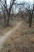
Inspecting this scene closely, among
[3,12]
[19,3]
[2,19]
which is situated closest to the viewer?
[19,3]

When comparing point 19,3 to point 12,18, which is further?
point 12,18

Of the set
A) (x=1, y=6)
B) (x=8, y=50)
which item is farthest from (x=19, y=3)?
(x=8, y=50)

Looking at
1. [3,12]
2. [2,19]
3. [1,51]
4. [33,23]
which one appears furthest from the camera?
[2,19]

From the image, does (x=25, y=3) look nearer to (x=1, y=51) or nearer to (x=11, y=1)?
(x=11, y=1)

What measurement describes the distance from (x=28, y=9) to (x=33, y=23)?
5.15 ft

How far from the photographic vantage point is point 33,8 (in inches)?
453

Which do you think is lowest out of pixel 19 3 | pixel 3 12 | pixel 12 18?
pixel 12 18

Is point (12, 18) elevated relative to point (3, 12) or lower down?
lower down

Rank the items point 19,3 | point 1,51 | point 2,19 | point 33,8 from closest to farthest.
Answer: point 1,51 → point 33,8 → point 19,3 → point 2,19

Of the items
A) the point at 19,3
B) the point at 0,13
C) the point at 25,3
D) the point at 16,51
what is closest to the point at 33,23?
the point at 25,3

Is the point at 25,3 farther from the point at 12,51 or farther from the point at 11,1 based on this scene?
the point at 12,51

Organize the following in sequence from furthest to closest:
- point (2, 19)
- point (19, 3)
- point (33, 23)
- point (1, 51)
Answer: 1. point (2, 19)
2. point (19, 3)
3. point (33, 23)
4. point (1, 51)

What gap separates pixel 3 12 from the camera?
15.9 metres

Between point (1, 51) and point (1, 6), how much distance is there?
1030 centimetres
